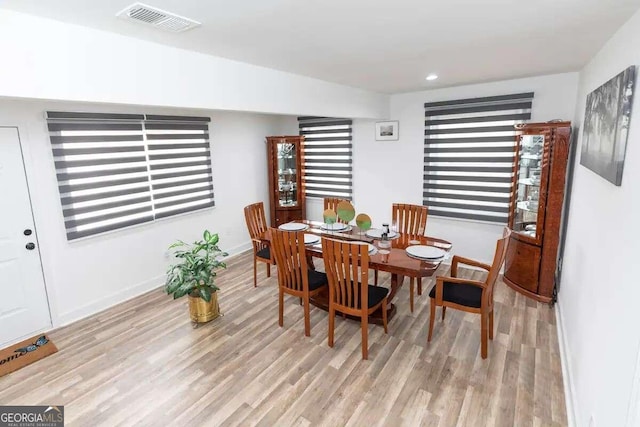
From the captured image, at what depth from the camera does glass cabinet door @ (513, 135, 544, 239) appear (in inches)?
134

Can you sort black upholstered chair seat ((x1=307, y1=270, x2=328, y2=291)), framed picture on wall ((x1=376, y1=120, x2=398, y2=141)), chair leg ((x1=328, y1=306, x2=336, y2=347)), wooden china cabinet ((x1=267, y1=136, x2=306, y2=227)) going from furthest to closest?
wooden china cabinet ((x1=267, y1=136, x2=306, y2=227))
framed picture on wall ((x1=376, y1=120, x2=398, y2=141))
black upholstered chair seat ((x1=307, y1=270, x2=328, y2=291))
chair leg ((x1=328, y1=306, x2=336, y2=347))

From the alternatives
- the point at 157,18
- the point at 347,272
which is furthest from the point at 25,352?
the point at 157,18

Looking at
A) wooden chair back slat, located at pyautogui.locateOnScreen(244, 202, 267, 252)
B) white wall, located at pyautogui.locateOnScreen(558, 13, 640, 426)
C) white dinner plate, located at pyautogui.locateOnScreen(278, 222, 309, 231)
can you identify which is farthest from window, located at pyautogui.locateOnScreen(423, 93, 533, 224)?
wooden chair back slat, located at pyautogui.locateOnScreen(244, 202, 267, 252)

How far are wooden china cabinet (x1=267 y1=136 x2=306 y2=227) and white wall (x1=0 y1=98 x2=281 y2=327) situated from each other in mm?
236

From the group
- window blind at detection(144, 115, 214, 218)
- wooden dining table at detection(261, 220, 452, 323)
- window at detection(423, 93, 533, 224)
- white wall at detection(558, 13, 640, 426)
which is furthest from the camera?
window blind at detection(144, 115, 214, 218)

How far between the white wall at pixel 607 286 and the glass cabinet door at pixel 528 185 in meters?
0.69

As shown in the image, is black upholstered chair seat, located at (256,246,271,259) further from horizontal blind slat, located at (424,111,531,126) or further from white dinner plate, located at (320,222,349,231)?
horizontal blind slat, located at (424,111,531,126)

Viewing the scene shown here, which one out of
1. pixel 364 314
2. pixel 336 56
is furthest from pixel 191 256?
pixel 336 56

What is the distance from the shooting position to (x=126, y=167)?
145 inches

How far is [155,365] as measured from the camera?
2.68 metres

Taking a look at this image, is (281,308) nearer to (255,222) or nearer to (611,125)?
(255,222)

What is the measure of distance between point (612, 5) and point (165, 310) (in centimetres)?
420

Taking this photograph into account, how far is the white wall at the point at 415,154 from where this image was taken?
3617mm

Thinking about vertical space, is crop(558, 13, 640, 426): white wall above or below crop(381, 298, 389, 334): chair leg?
above
